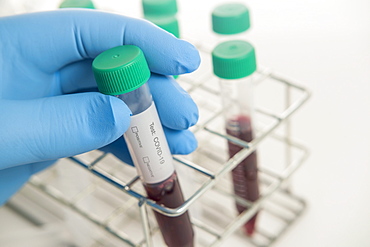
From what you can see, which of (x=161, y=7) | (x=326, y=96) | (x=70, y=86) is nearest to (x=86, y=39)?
(x=70, y=86)

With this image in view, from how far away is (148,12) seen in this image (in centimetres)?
73

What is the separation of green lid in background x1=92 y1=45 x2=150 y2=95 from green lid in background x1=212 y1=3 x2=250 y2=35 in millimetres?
220

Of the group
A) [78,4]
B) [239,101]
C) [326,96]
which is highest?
[78,4]

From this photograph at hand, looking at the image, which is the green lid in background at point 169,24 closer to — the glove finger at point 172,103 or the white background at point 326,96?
the glove finger at point 172,103

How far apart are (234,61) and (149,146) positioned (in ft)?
0.46

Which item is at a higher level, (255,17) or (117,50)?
(117,50)

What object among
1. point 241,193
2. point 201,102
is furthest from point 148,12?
point 241,193

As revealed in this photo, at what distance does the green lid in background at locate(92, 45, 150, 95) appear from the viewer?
46 centimetres

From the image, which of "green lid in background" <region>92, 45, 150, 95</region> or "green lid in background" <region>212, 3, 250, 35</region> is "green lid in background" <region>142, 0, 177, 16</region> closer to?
"green lid in background" <region>212, 3, 250, 35</region>

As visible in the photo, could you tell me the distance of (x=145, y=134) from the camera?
0.50 metres

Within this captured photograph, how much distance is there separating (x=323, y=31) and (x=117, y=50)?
1.82 ft

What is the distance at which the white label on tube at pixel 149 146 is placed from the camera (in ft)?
1.65

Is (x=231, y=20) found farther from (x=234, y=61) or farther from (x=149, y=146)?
(x=149, y=146)

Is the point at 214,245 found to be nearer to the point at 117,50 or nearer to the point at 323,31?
the point at 117,50
